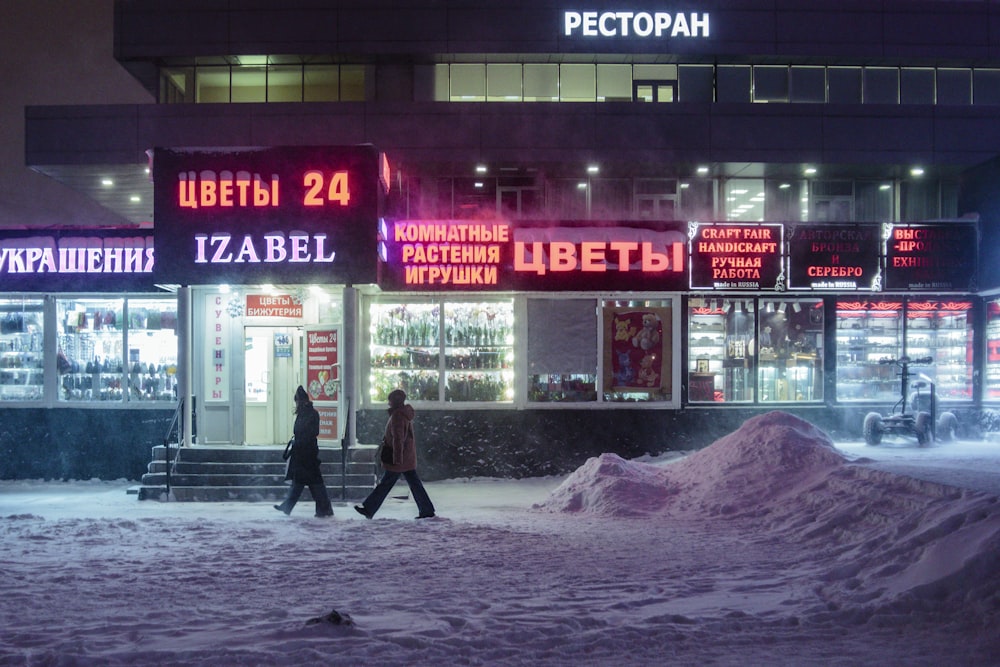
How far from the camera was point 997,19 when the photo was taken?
20125mm

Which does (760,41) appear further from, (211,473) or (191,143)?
(211,473)

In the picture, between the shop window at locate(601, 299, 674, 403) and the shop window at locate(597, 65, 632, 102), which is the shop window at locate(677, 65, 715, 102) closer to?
the shop window at locate(597, 65, 632, 102)

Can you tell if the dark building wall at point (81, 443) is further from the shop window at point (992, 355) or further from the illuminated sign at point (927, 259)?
the shop window at point (992, 355)

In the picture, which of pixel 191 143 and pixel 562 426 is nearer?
pixel 562 426

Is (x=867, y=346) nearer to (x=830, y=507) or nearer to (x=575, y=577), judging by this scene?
(x=830, y=507)

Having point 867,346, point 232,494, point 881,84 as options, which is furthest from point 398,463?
point 881,84

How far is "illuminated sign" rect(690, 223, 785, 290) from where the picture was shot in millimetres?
17781

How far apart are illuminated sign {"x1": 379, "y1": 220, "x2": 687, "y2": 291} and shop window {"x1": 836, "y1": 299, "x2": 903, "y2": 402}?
398 centimetres

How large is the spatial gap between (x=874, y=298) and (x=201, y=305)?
14.0 metres

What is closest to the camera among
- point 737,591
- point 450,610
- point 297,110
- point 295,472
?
point 450,610

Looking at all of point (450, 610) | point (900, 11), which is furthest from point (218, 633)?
point (900, 11)

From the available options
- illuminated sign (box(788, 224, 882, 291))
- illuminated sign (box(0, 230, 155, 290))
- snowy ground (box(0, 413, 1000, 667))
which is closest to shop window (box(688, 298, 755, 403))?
illuminated sign (box(788, 224, 882, 291))

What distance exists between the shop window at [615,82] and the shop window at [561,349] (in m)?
5.78

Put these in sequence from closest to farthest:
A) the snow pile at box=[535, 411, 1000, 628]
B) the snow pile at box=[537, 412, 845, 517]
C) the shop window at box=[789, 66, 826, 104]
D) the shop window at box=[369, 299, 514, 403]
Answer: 1. the snow pile at box=[535, 411, 1000, 628]
2. the snow pile at box=[537, 412, 845, 517]
3. the shop window at box=[369, 299, 514, 403]
4. the shop window at box=[789, 66, 826, 104]
